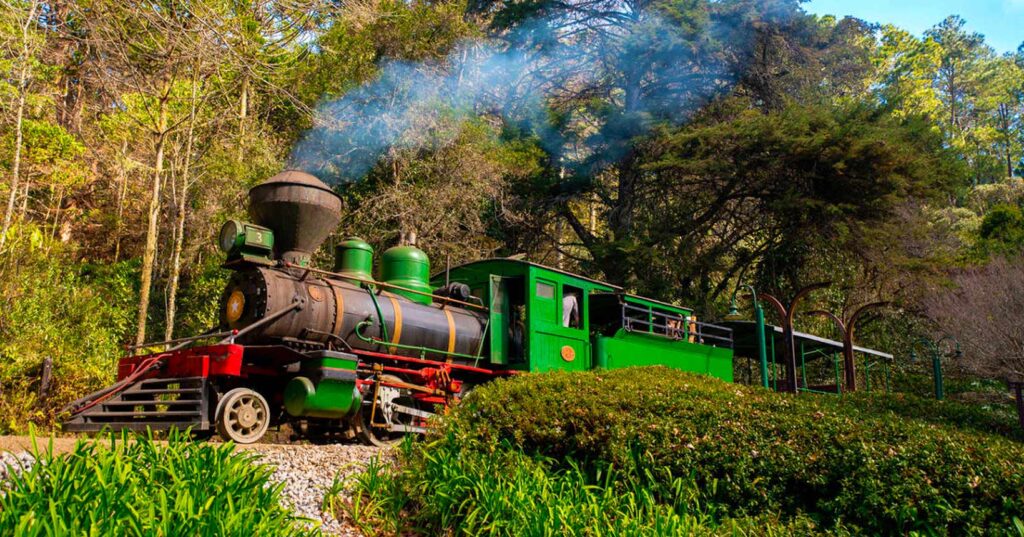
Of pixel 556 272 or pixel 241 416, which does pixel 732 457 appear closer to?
pixel 241 416

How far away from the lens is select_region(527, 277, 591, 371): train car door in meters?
9.67

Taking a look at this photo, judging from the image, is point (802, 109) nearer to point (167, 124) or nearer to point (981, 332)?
point (981, 332)

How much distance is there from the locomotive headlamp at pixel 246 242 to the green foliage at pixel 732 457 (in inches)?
135

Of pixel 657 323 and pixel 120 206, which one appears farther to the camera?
pixel 120 206

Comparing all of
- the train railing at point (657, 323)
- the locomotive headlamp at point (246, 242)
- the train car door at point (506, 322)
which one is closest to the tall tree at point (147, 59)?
the locomotive headlamp at point (246, 242)

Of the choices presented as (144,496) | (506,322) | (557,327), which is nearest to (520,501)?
(144,496)

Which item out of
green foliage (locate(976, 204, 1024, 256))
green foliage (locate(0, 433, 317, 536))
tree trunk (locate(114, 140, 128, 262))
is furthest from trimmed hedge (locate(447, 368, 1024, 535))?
tree trunk (locate(114, 140, 128, 262))

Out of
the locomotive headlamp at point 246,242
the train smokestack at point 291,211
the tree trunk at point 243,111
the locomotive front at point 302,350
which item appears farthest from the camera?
the tree trunk at point 243,111

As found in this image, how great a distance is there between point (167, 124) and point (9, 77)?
Result: 12.5ft

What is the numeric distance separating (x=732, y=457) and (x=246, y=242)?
5.62 meters

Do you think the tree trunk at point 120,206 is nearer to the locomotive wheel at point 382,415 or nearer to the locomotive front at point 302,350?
the locomotive front at point 302,350

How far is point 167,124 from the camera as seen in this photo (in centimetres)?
1630

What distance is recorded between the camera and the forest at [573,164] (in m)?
17.1

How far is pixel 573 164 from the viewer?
23047mm
